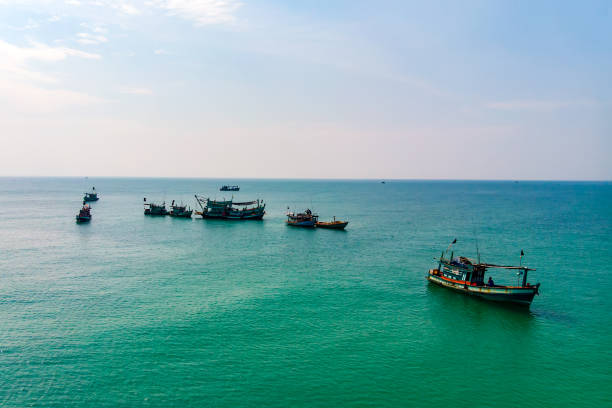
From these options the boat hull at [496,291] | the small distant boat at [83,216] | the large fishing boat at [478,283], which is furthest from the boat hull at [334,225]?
the small distant boat at [83,216]

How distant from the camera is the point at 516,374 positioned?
3042cm

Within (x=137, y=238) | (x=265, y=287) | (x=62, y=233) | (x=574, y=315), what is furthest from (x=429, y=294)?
(x=62, y=233)

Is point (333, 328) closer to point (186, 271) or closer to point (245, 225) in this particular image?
point (186, 271)

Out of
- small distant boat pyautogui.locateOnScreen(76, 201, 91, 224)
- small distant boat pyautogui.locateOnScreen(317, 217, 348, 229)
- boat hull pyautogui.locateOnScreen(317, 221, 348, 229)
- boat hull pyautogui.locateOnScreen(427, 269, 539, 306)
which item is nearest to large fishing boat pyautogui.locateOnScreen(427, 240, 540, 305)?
boat hull pyautogui.locateOnScreen(427, 269, 539, 306)

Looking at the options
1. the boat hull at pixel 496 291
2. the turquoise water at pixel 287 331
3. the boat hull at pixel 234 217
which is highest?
the boat hull at pixel 234 217

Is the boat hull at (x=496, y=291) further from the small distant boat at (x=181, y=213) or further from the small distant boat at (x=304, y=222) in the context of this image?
the small distant boat at (x=181, y=213)

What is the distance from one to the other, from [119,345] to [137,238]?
183ft

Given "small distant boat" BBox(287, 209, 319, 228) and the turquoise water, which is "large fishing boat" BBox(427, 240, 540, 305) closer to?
the turquoise water

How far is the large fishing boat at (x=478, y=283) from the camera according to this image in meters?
43.5

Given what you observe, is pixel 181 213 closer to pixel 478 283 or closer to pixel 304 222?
pixel 304 222

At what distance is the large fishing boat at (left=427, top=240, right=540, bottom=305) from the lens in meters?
43.5

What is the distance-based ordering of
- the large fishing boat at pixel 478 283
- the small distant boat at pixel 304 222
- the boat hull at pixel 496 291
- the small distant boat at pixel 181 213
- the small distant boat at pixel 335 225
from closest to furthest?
the boat hull at pixel 496 291
the large fishing boat at pixel 478 283
the small distant boat at pixel 335 225
the small distant boat at pixel 304 222
the small distant boat at pixel 181 213

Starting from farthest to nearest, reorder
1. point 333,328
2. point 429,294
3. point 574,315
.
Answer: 1. point 429,294
2. point 574,315
3. point 333,328

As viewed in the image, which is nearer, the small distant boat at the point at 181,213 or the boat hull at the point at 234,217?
the boat hull at the point at 234,217
